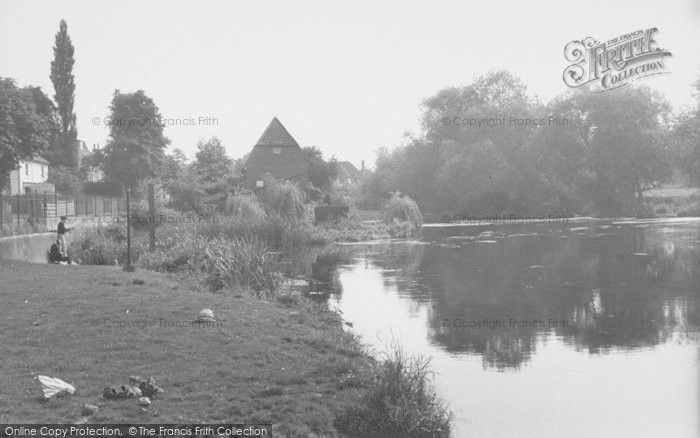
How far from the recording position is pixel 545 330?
1678cm

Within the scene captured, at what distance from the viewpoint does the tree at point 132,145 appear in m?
75.2

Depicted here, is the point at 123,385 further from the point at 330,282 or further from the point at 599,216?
the point at 599,216

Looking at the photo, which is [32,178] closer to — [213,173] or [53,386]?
[213,173]

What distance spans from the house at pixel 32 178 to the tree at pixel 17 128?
2759 cm

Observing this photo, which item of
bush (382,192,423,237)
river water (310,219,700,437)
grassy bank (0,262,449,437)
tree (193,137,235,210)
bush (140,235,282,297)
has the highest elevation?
tree (193,137,235,210)

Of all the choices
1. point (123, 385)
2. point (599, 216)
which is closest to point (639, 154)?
point (599, 216)

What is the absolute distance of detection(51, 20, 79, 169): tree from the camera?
79.6 metres

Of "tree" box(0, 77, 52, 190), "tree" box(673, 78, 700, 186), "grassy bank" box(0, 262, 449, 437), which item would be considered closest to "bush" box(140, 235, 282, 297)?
"grassy bank" box(0, 262, 449, 437)

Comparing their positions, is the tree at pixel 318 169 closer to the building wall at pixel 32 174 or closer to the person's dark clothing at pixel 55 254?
the building wall at pixel 32 174

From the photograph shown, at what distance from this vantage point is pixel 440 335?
16188 millimetres

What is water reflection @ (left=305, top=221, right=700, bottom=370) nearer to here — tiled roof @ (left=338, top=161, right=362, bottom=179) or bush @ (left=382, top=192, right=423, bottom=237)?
bush @ (left=382, top=192, right=423, bottom=237)

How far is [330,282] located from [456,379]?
14.4m

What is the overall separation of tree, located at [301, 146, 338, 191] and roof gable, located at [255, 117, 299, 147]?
3.50m

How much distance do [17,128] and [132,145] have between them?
45.5m
